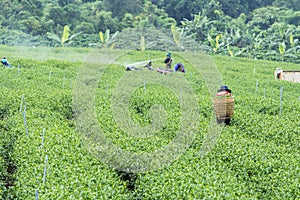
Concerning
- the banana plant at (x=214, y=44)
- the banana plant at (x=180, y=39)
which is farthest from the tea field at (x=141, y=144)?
the banana plant at (x=214, y=44)

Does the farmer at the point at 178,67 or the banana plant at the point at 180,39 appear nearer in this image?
the farmer at the point at 178,67

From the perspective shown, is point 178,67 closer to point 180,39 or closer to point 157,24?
point 180,39

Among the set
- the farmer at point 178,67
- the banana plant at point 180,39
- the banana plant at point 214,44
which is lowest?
the banana plant at point 214,44

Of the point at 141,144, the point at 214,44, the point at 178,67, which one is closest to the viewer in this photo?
the point at 141,144

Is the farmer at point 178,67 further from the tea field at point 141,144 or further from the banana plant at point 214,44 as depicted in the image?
the banana plant at point 214,44

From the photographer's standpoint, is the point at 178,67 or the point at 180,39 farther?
the point at 180,39

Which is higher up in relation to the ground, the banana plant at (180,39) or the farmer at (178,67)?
the farmer at (178,67)

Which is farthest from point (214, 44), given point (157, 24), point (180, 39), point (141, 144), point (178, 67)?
point (141, 144)

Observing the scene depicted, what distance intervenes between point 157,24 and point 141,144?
4241 centimetres

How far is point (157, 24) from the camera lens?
52.8 m

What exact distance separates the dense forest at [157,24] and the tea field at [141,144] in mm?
16471

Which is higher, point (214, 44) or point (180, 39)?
point (180, 39)

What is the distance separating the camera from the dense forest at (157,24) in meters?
43.3

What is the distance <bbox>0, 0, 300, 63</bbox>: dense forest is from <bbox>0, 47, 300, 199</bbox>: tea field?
1647cm
